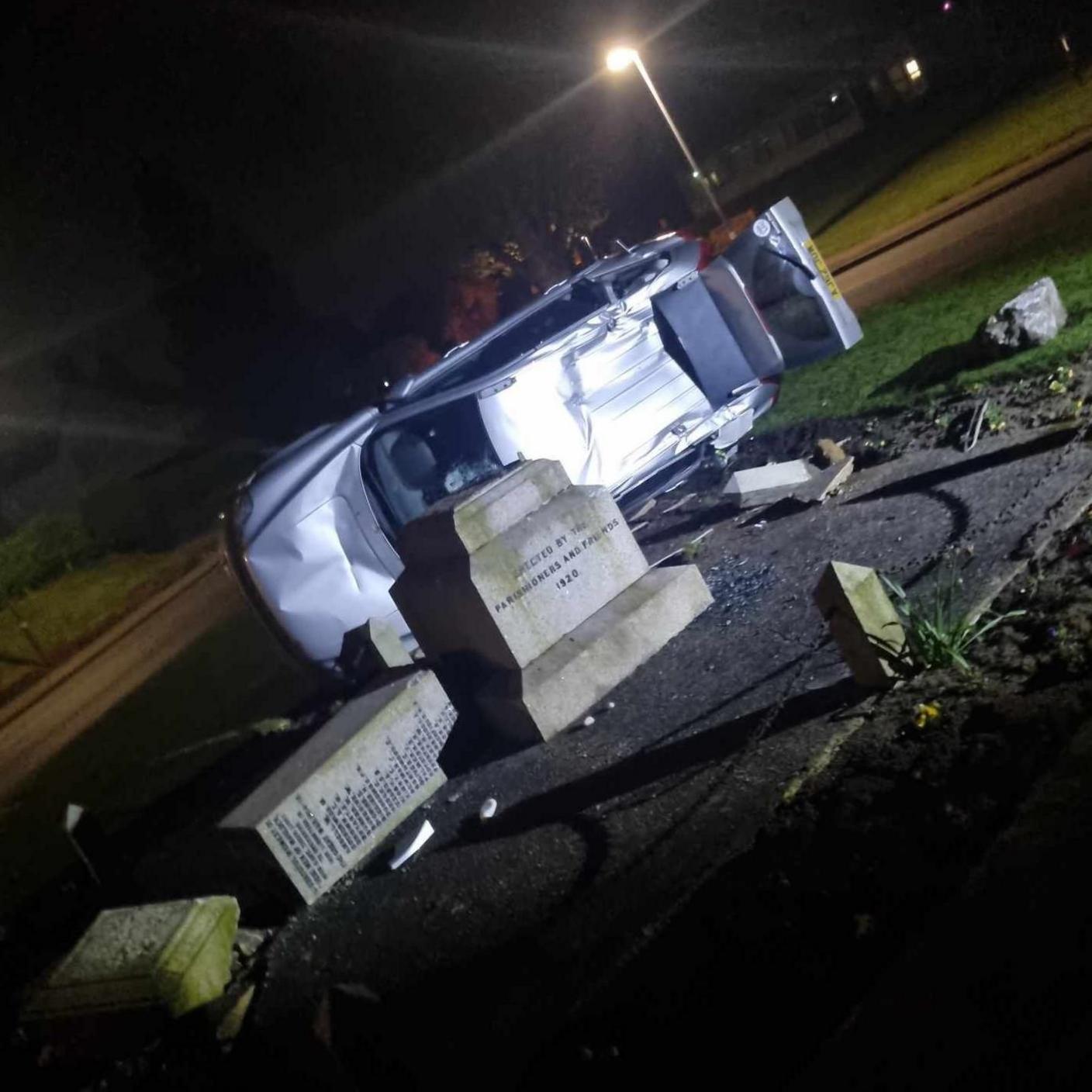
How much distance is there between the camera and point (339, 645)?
6438 millimetres

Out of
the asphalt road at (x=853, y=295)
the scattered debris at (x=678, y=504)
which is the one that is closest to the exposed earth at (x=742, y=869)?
the scattered debris at (x=678, y=504)

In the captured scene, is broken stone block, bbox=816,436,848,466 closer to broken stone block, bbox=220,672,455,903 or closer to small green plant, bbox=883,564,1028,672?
small green plant, bbox=883,564,1028,672

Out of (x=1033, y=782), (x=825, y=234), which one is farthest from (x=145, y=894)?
(x=825, y=234)

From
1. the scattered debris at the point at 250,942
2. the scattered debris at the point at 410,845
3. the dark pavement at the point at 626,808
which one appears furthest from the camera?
the scattered debris at the point at 410,845

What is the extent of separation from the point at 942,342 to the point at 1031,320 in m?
1.43

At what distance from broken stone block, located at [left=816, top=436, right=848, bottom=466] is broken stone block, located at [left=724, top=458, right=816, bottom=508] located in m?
0.12

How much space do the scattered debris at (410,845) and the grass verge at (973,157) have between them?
1558 centimetres

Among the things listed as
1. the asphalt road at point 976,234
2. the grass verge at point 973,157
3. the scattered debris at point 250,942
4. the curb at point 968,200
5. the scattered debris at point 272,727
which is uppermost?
the grass verge at point 973,157

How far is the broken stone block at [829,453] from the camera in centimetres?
663

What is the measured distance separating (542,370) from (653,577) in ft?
7.54

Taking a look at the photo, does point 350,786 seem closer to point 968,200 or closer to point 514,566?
point 514,566

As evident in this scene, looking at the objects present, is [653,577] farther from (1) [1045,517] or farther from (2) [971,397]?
(2) [971,397]

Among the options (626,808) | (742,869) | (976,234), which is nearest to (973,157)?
(976,234)

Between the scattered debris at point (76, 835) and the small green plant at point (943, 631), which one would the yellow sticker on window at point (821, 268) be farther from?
the scattered debris at point (76, 835)
